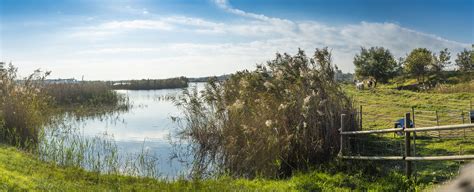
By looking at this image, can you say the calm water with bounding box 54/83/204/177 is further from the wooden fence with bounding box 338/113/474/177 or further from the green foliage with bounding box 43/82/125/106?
the wooden fence with bounding box 338/113/474/177

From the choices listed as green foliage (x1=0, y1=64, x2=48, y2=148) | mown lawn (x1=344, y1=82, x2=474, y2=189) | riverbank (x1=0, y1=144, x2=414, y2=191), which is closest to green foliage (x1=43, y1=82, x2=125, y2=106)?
green foliage (x1=0, y1=64, x2=48, y2=148)

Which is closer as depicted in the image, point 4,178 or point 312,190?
point 4,178

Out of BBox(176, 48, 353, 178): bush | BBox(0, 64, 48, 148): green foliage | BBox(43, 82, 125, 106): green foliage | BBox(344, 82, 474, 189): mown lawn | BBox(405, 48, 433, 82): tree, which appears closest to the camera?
BBox(344, 82, 474, 189): mown lawn

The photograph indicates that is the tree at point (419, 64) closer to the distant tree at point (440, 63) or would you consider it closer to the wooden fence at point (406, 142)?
the distant tree at point (440, 63)

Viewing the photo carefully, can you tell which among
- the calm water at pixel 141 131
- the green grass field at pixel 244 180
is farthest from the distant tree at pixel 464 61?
the green grass field at pixel 244 180

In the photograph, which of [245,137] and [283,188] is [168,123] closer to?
[245,137]

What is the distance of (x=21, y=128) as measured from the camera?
674 inches

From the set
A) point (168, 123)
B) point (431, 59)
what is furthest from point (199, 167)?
point (431, 59)

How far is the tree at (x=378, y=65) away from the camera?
53375 mm

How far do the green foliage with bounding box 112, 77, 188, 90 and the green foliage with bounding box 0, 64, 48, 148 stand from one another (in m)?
54.4

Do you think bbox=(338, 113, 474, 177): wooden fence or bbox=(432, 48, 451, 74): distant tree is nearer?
bbox=(338, 113, 474, 177): wooden fence

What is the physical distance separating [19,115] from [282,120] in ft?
32.9

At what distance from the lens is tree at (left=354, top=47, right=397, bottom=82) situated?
53.4 m

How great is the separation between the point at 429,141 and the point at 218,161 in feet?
24.0
